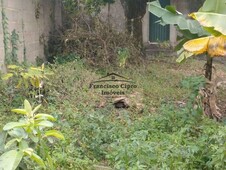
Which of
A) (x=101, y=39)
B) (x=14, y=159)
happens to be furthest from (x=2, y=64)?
(x=14, y=159)

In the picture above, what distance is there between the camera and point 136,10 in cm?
967

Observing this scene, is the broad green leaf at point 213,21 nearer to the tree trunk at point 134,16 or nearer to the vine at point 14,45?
the vine at point 14,45

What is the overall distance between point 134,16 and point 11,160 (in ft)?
25.9

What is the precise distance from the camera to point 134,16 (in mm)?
9742

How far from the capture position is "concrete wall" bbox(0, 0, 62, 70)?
22.6 ft

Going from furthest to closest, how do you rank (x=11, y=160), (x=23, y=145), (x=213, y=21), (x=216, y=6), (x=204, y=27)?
(x=216, y=6) < (x=204, y=27) < (x=213, y=21) < (x=23, y=145) < (x=11, y=160)

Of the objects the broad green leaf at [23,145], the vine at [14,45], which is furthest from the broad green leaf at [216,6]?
the vine at [14,45]

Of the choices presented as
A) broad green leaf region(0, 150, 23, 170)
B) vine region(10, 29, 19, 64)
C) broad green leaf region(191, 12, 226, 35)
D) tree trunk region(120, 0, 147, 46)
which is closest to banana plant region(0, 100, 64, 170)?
broad green leaf region(0, 150, 23, 170)

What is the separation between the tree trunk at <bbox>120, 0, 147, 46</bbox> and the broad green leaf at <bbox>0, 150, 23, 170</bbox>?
762 centimetres

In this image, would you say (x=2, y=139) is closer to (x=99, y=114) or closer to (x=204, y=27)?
(x=99, y=114)

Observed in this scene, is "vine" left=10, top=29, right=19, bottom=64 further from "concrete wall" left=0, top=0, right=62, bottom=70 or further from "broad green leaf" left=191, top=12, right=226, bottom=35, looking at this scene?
"broad green leaf" left=191, top=12, right=226, bottom=35

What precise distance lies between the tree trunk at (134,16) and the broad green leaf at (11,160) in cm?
762

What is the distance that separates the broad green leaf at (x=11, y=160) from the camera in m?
2.26

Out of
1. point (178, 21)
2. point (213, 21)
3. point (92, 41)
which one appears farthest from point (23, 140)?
point (92, 41)
